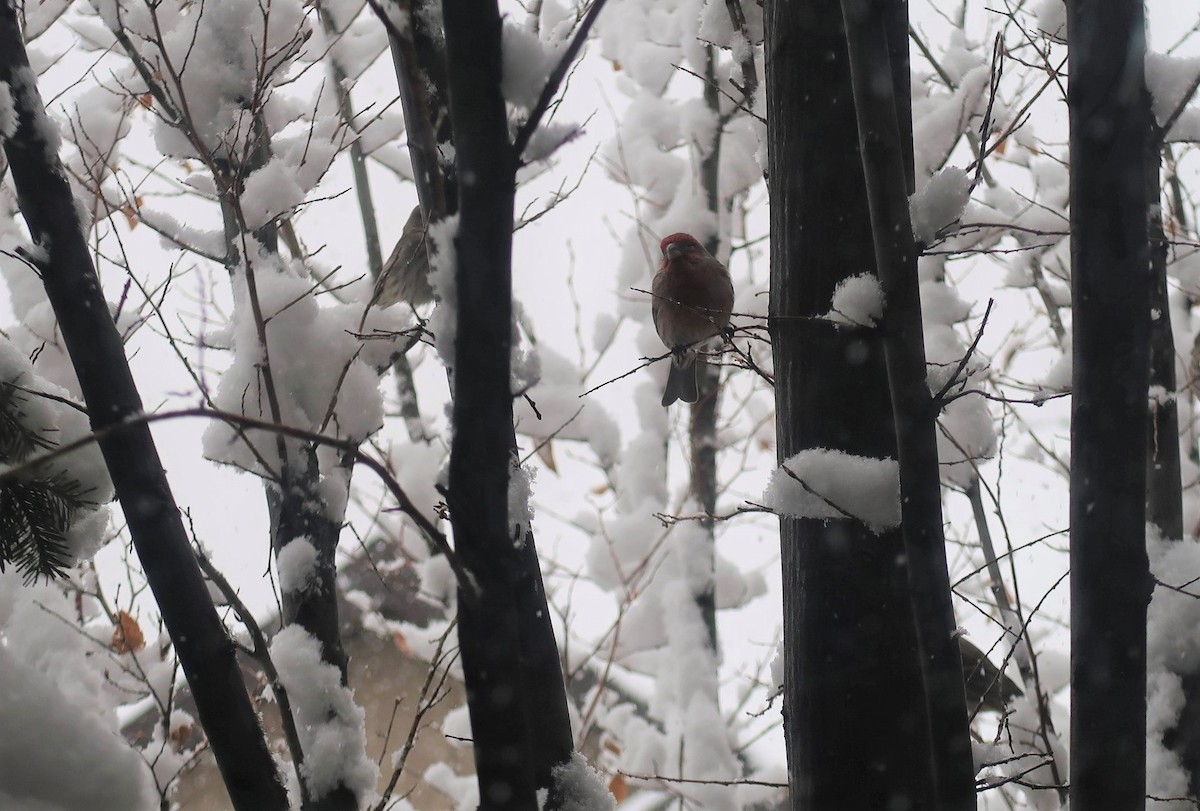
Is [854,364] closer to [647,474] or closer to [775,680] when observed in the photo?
[775,680]

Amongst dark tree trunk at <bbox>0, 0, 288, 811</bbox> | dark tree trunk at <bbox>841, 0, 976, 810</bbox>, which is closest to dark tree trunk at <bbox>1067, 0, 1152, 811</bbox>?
dark tree trunk at <bbox>841, 0, 976, 810</bbox>

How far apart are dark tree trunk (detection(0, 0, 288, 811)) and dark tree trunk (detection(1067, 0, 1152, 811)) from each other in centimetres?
142

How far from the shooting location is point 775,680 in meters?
2.27

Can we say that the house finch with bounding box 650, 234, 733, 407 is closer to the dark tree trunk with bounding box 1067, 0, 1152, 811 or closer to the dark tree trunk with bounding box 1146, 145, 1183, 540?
the dark tree trunk with bounding box 1146, 145, 1183, 540

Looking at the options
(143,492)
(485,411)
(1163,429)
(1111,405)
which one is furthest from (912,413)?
(1163,429)

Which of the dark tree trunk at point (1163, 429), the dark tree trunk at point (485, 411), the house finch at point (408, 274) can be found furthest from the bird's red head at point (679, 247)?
the dark tree trunk at point (485, 411)

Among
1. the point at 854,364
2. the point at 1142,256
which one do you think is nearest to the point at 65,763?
the point at 854,364

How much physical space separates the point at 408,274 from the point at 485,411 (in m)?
2.75

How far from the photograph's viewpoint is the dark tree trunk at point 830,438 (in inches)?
67.6

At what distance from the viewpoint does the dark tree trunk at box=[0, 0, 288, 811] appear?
153 cm

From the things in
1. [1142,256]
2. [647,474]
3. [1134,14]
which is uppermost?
[647,474]

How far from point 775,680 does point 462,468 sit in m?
1.52

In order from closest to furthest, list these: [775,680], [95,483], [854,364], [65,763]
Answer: [65,763]
[95,483]
[854,364]
[775,680]

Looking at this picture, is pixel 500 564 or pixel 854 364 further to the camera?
pixel 854 364
